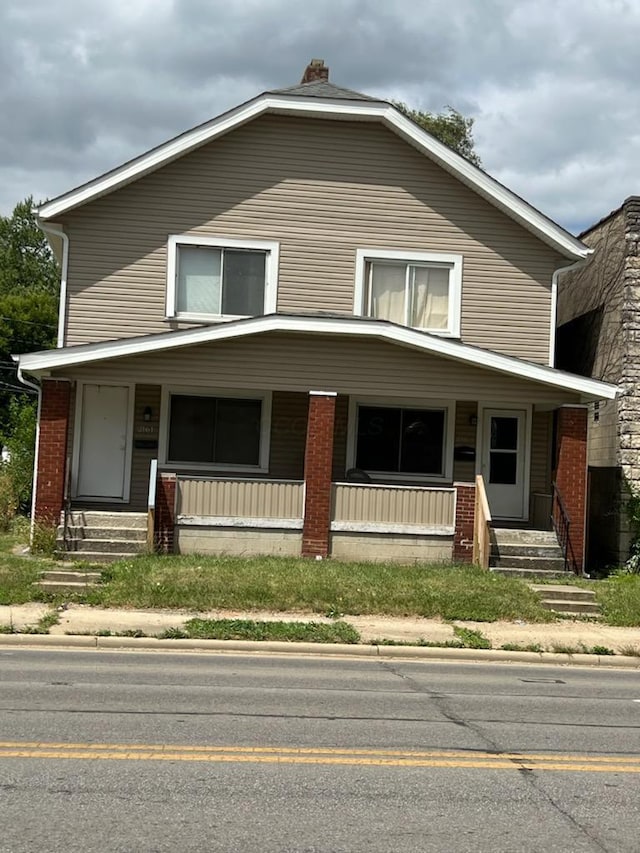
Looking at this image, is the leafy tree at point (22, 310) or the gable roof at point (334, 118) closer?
the gable roof at point (334, 118)

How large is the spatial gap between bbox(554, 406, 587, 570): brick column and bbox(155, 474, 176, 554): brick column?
6.85 meters

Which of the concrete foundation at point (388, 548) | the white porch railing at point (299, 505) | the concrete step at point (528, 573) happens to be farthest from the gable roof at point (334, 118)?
the concrete foundation at point (388, 548)

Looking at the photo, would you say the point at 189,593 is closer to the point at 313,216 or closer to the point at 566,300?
the point at 313,216

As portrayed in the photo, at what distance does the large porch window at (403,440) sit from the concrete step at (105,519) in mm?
4620

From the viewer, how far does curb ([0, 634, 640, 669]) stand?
38.1ft

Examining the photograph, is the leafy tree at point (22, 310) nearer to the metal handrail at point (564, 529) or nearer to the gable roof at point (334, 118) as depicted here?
the gable roof at point (334, 118)

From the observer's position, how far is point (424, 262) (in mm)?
19172

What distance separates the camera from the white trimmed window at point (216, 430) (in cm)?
1895

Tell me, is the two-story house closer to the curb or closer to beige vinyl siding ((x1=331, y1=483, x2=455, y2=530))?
beige vinyl siding ((x1=331, y1=483, x2=455, y2=530))

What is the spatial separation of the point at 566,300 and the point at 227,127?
9195mm

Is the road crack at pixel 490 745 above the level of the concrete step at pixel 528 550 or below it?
below

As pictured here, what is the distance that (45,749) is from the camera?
684 centimetres

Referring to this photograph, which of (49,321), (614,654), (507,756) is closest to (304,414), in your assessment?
(614,654)

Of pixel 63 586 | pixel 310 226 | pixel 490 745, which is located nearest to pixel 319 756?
pixel 490 745
